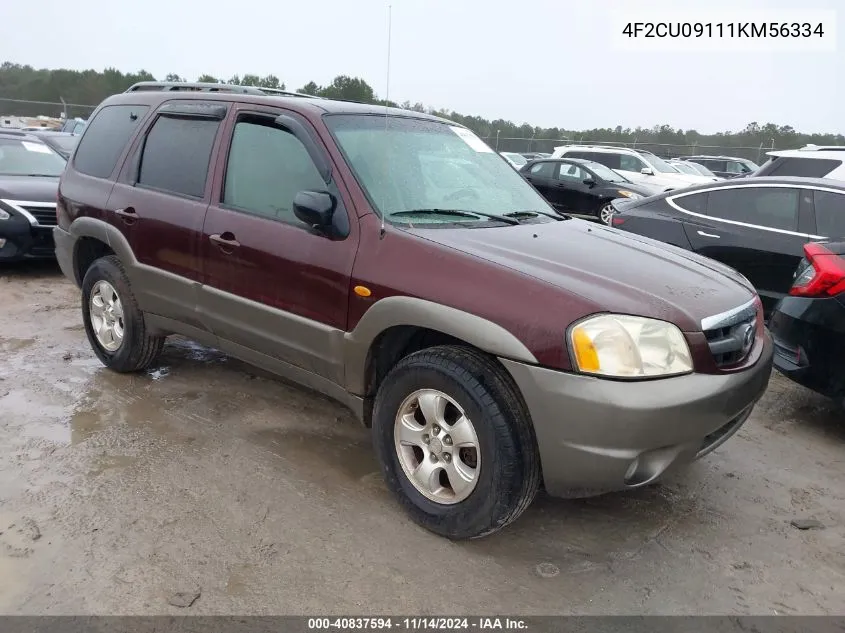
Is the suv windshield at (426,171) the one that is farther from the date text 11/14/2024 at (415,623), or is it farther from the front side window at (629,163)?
the front side window at (629,163)

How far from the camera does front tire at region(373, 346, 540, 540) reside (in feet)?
8.73

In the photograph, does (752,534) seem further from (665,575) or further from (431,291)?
(431,291)

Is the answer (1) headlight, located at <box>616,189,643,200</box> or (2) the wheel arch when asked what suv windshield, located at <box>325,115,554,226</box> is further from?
(1) headlight, located at <box>616,189,643,200</box>

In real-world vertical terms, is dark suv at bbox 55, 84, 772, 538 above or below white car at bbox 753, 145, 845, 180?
below

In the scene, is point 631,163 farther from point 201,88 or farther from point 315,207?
point 315,207

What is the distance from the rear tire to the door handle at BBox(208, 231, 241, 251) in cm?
103

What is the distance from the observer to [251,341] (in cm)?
368

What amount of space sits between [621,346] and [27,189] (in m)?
7.58

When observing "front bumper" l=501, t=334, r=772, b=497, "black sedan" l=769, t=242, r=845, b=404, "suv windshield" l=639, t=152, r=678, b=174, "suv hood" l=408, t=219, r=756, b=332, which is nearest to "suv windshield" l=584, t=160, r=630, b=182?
"suv windshield" l=639, t=152, r=678, b=174

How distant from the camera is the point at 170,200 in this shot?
4004mm

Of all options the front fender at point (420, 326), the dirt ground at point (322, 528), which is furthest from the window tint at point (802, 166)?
the front fender at point (420, 326)

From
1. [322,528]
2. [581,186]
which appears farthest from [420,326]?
[581,186]

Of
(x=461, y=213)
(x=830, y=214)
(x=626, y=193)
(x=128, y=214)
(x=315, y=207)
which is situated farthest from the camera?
(x=626, y=193)

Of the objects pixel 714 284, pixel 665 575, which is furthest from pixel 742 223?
pixel 665 575
